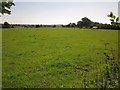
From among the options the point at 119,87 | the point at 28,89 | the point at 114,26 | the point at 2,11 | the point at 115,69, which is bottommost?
the point at 28,89

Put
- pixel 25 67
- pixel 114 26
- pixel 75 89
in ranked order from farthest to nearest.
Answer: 1. pixel 25 67
2. pixel 75 89
3. pixel 114 26

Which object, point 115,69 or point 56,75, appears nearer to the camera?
point 115,69

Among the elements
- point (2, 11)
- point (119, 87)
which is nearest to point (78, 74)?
point (119, 87)

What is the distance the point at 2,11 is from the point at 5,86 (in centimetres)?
724

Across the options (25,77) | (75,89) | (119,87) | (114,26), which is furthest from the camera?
(25,77)

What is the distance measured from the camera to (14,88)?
31.6 ft

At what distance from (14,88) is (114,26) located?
735 cm

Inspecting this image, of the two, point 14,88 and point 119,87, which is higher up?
point 119,87

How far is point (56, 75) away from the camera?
12.3m

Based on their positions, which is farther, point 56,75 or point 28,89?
point 56,75

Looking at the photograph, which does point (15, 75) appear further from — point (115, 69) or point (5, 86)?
point (115, 69)

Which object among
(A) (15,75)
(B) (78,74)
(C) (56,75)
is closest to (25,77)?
(A) (15,75)

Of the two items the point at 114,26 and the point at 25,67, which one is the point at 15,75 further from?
the point at 114,26

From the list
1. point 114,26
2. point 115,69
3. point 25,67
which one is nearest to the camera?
point 114,26
